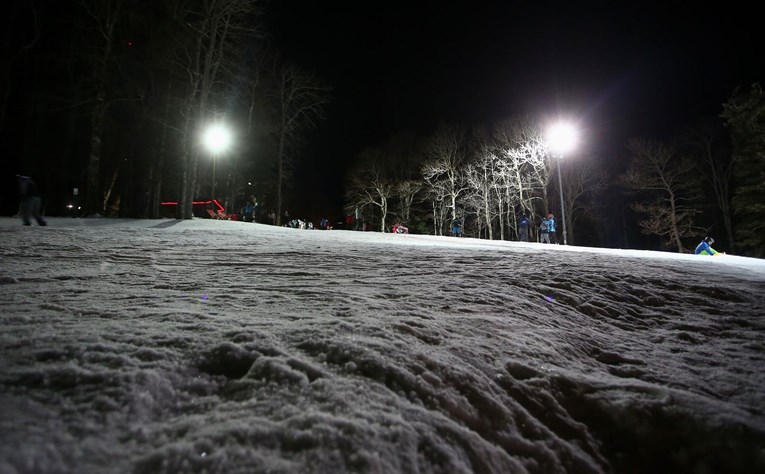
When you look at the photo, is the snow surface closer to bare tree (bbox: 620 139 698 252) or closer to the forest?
the forest

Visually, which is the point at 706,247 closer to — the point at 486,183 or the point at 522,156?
the point at 522,156

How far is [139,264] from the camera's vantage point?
215 inches

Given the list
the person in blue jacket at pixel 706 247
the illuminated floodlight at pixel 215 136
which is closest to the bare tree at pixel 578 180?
the person in blue jacket at pixel 706 247

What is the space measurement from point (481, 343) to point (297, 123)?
28.7 metres

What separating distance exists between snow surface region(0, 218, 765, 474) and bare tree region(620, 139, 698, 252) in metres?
33.8

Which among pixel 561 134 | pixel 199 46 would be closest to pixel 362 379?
pixel 199 46

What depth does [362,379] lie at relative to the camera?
2.08 m

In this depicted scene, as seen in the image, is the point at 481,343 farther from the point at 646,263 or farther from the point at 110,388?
the point at 646,263

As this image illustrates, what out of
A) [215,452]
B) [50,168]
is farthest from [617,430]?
[50,168]

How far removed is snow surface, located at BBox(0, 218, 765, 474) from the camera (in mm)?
1485

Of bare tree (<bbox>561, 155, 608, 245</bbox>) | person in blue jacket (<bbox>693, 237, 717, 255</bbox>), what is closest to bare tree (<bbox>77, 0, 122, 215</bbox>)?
person in blue jacket (<bbox>693, 237, 717, 255</bbox>)

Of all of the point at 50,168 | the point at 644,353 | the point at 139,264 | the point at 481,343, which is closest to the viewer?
the point at 481,343

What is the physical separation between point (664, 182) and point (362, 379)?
3975cm

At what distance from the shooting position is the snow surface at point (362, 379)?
149 centimetres
